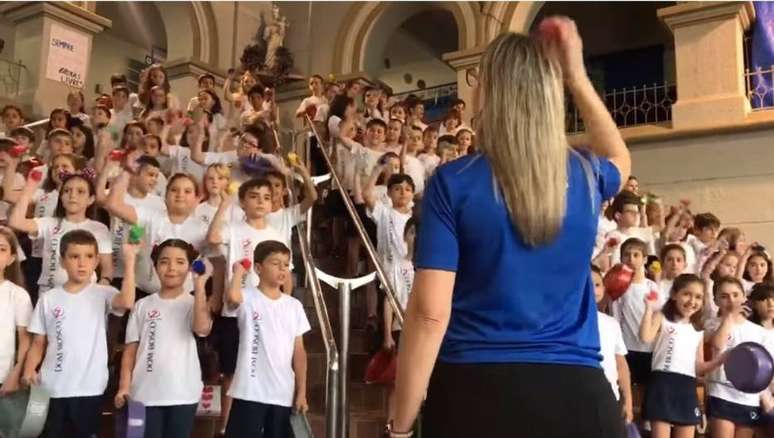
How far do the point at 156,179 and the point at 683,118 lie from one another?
751cm

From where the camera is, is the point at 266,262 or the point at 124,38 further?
the point at 124,38

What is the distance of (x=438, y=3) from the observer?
1382 centimetres

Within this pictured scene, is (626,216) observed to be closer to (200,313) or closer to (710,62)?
(200,313)

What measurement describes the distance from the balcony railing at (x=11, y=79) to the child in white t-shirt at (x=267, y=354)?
797 cm

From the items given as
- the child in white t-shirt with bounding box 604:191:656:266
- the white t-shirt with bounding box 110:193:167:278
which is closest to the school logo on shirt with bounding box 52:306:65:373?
the white t-shirt with bounding box 110:193:167:278

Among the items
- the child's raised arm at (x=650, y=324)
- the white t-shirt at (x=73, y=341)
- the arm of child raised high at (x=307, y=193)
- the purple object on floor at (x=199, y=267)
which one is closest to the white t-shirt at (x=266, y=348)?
the purple object on floor at (x=199, y=267)

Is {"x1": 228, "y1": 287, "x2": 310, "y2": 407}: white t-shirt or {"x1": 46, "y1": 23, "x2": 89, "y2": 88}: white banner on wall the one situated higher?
{"x1": 46, "y1": 23, "x2": 89, "y2": 88}: white banner on wall

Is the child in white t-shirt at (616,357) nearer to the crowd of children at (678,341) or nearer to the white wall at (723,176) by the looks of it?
the crowd of children at (678,341)

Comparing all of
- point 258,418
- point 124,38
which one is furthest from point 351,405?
point 124,38

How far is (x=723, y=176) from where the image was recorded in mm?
10516

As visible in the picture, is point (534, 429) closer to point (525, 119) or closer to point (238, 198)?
point (525, 119)

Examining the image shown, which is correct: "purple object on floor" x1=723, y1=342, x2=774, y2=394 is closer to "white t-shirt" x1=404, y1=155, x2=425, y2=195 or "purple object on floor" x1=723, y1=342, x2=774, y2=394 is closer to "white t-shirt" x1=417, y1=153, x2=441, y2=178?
"white t-shirt" x1=404, y1=155, x2=425, y2=195

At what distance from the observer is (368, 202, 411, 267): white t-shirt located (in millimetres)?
6172

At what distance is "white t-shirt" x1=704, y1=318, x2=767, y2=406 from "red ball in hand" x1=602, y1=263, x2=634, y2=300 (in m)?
0.72
